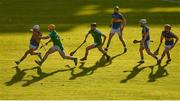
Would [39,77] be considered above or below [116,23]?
below

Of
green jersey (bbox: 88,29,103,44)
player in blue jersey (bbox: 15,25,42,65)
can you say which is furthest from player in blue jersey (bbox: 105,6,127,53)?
player in blue jersey (bbox: 15,25,42,65)

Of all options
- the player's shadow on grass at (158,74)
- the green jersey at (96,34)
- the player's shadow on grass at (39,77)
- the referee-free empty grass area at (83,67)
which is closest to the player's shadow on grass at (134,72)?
the referee-free empty grass area at (83,67)

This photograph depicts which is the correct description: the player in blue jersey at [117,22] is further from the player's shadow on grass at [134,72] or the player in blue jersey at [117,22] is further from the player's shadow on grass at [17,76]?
the player's shadow on grass at [17,76]

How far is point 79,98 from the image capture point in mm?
18250

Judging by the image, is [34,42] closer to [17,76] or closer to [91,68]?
[17,76]

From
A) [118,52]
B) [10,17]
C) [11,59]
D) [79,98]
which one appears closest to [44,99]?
[79,98]

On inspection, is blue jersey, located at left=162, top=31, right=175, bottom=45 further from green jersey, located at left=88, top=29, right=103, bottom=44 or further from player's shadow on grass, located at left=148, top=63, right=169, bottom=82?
green jersey, located at left=88, top=29, right=103, bottom=44

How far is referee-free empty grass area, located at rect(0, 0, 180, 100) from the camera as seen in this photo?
62.8ft

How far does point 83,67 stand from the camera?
896 inches

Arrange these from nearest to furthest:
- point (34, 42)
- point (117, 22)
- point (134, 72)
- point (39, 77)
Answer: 1. point (39, 77)
2. point (134, 72)
3. point (34, 42)
4. point (117, 22)

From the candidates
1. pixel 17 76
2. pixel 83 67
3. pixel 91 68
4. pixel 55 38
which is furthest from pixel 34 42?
pixel 91 68

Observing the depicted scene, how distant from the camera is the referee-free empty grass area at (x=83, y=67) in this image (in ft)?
62.8

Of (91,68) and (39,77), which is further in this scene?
(91,68)

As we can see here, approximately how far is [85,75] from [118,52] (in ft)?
15.3
